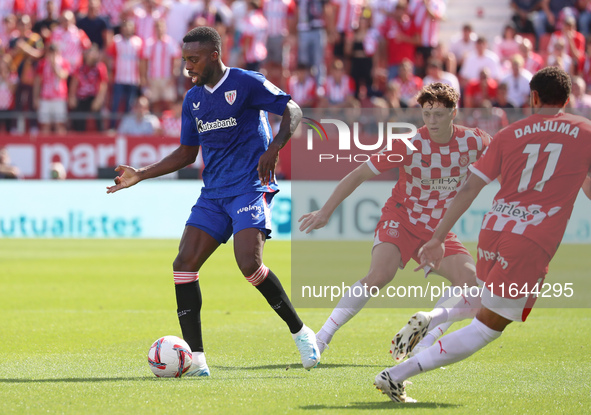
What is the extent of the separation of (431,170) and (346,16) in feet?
50.4

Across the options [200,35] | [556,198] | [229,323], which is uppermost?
[200,35]

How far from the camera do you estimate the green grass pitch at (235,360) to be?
5461 mm

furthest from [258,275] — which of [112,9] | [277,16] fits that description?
[112,9]

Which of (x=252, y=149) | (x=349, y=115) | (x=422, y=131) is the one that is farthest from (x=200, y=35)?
(x=349, y=115)

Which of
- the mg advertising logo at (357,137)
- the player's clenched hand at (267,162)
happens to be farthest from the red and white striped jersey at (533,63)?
the player's clenched hand at (267,162)

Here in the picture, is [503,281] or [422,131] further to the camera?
[422,131]

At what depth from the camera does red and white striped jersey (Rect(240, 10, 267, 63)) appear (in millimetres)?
21297

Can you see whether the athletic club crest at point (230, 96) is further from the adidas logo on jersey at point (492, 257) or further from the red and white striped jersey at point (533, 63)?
the red and white striped jersey at point (533, 63)

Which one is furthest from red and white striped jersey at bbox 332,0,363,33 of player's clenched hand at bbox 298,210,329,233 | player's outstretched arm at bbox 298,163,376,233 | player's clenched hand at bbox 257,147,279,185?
player's clenched hand at bbox 298,210,329,233

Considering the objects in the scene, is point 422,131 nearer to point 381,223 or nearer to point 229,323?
point 381,223

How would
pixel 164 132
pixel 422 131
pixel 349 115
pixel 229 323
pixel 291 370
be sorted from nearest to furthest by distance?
pixel 291 370
pixel 422 131
pixel 229 323
pixel 349 115
pixel 164 132

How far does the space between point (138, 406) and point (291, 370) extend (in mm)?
1629

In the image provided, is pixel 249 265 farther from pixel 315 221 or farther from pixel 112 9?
pixel 112 9

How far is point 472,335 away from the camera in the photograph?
211 inches
